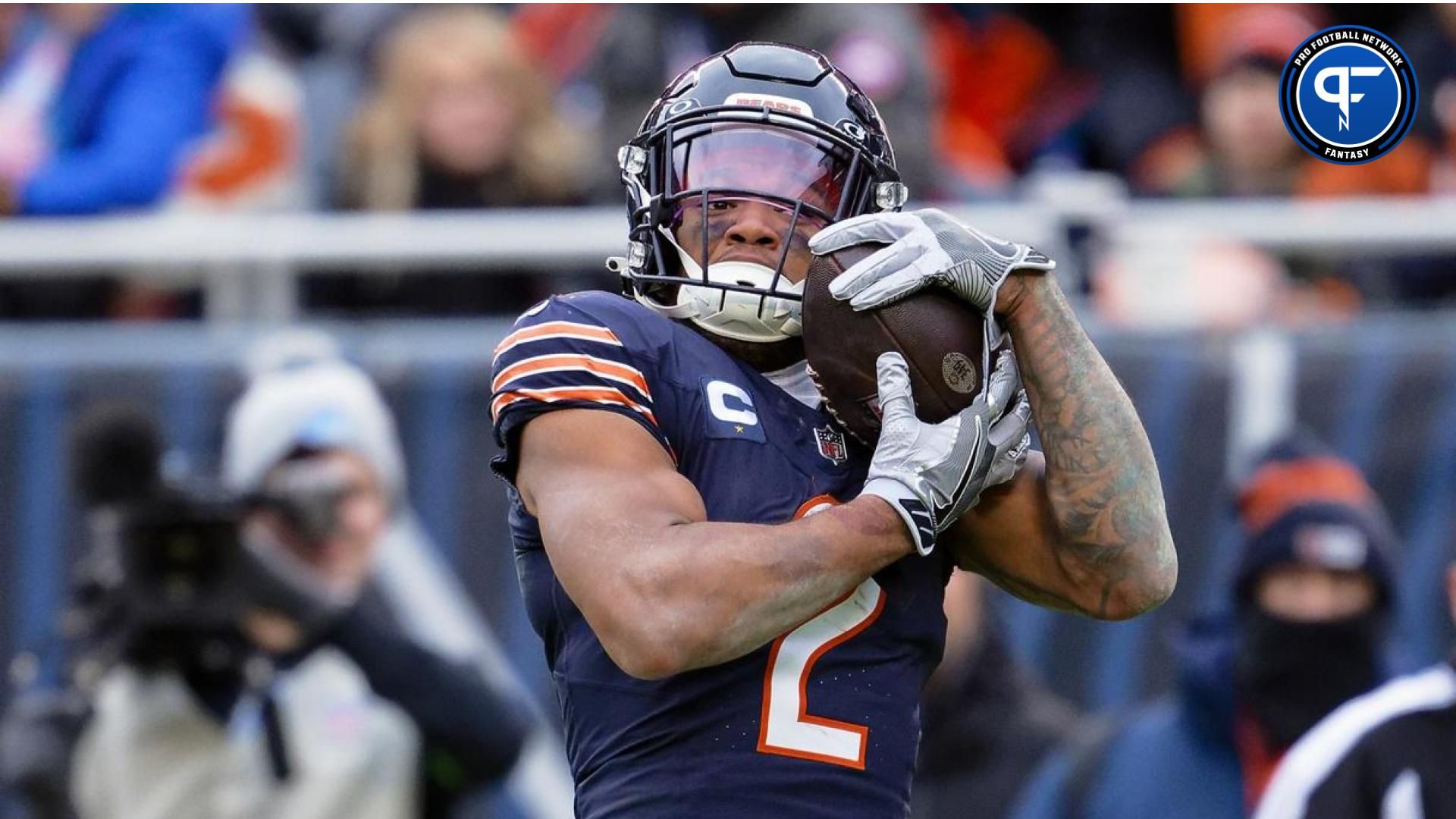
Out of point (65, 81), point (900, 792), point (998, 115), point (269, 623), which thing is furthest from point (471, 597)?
point (900, 792)

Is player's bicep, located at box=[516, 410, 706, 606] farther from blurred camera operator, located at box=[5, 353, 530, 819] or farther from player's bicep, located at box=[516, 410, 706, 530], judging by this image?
blurred camera operator, located at box=[5, 353, 530, 819]

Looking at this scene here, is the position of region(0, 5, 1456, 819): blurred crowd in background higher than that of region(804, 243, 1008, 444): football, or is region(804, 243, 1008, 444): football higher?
region(804, 243, 1008, 444): football

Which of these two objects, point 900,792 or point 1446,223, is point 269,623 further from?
point 1446,223

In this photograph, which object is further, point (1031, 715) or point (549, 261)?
point (549, 261)

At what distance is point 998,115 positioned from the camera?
752 cm

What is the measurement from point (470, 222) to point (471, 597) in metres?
1.00

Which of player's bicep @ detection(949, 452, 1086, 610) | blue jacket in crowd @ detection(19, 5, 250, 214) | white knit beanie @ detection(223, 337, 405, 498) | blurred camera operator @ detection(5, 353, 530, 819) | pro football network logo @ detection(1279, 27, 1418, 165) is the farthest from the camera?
blue jacket in crowd @ detection(19, 5, 250, 214)

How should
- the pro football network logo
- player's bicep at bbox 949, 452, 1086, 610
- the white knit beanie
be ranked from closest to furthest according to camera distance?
1. player's bicep at bbox 949, 452, 1086, 610
2. the pro football network logo
3. the white knit beanie

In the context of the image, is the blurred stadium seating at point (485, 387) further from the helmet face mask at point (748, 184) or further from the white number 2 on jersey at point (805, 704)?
the white number 2 on jersey at point (805, 704)

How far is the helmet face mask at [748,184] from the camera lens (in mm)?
2990

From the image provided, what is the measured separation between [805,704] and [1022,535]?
46 centimetres

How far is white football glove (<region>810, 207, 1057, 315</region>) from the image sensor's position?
9.11ft

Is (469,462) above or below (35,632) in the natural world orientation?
above

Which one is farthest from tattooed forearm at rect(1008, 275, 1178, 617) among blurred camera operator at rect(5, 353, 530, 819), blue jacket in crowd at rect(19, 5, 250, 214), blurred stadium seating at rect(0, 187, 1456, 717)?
blue jacket in crowd at rect(19, 5, 250, 214)
